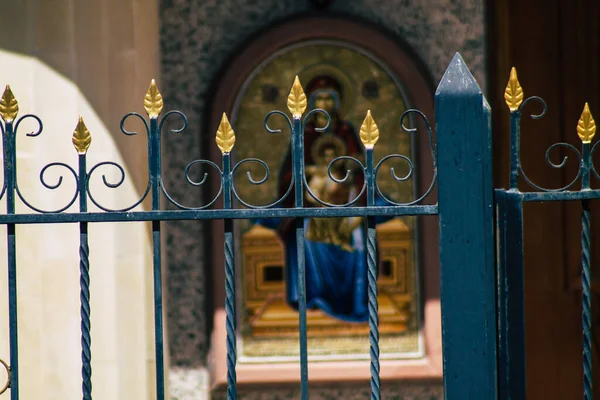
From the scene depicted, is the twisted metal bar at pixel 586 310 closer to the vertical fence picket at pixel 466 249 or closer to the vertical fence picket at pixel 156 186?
the vertical fence picket at pixel 466 249

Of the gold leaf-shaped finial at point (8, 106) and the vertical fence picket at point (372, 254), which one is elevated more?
the gold leaf-shaped finial at point (8, 106)

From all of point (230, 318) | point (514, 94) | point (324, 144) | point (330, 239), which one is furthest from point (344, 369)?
point (514, 94)

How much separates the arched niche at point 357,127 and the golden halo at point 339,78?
0.25 feet

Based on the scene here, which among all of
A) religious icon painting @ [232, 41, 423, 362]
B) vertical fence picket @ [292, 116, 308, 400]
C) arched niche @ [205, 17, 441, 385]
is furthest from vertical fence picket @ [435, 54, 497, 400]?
religious icon painting @ [232, 41, 423, 362]

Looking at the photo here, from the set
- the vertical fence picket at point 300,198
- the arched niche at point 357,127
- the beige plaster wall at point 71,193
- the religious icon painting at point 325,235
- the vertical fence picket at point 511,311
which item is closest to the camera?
the vertical fence picket at point 300,198

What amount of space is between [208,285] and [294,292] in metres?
0.44

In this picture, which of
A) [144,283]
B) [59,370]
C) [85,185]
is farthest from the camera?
[144,283]

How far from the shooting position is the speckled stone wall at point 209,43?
4430 mm

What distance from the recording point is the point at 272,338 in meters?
4.48

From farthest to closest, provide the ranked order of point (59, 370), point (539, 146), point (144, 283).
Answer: point (539, 146), point (144, 283), point (59, 370)

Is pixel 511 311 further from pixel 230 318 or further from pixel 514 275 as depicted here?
pixel 230 318

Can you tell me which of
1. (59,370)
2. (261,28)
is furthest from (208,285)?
(261,28)

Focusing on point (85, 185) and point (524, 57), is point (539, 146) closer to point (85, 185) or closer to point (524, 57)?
Result: point (524, 57)

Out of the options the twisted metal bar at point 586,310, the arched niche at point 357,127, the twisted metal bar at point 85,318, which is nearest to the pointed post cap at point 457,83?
the twisted metal bar at point 586,310
